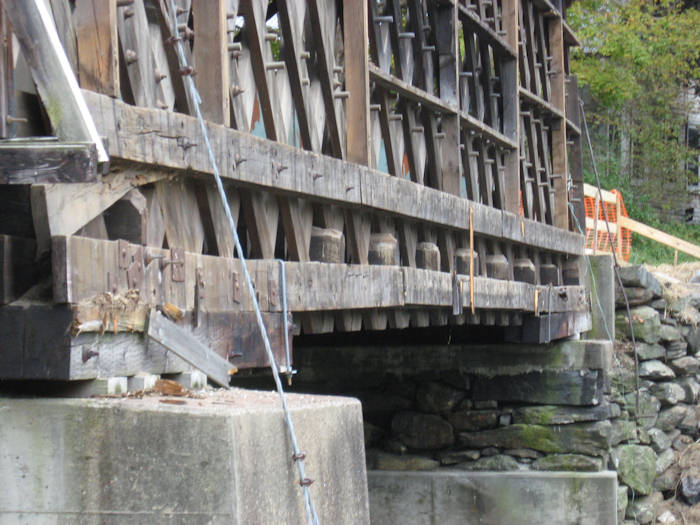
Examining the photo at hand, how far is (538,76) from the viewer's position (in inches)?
403

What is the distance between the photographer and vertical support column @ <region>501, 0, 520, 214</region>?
862cm

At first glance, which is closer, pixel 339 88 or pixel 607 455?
pixel 339 88

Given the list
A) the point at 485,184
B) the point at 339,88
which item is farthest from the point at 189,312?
the point at 485,184

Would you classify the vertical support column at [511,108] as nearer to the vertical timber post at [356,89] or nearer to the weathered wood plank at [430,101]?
the weathered wood plank at [430,101]

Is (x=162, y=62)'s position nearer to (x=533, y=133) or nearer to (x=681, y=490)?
(x=533, y=133)

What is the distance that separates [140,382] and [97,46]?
3.24ft

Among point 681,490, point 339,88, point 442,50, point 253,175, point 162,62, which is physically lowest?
point 681,490

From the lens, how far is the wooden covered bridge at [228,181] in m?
2.95

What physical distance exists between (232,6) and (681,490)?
9176 millimetres

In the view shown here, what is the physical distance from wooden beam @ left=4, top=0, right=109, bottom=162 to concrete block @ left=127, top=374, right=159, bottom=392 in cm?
76

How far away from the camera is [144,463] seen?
288 centimetres

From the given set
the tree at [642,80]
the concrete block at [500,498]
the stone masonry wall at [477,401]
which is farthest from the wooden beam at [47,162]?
the tree at [642,80]

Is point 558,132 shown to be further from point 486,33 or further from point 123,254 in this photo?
point 123,254

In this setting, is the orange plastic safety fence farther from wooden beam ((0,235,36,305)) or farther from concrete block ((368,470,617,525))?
wooden beam ((0,235,36,305))
